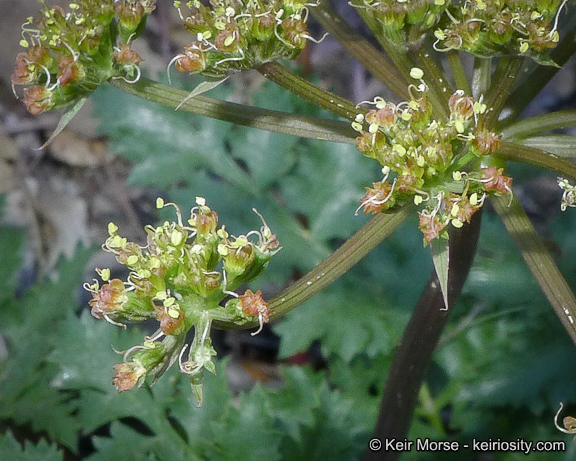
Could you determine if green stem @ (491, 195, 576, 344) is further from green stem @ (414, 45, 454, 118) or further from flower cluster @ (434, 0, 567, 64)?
flower cluster @ (434, 0, 567, 64)

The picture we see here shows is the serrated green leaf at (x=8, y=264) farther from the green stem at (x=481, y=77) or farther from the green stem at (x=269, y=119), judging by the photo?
the green stem at (x=481, y=77)

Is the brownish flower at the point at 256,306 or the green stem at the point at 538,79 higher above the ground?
the green stem at the point at 538,79

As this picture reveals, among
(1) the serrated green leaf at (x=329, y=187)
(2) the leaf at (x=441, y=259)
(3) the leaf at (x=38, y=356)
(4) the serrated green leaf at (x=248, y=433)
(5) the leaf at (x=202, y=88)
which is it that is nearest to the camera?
(2) the leaf at (x=441, y=259)

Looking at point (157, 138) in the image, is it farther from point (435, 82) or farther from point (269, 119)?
point (435, 82)

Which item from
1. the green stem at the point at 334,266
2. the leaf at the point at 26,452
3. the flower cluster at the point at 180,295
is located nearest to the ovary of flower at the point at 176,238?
the flower cluster at the point at 180,295

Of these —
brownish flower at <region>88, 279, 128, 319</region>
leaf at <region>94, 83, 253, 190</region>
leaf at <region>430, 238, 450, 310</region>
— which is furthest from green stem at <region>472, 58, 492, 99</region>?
leaf at <region>94, 83, 253, 190</region>

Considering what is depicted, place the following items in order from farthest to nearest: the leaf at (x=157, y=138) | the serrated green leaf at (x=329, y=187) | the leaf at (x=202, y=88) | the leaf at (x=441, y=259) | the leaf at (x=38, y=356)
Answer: the serrated green leaf at (x=329, y=187) < the leaf at (x=157, y=138) < the leaf at (x=38, y=356) < the leaf at (x=202, y=88) < the leaf at (x=441, y=259)
